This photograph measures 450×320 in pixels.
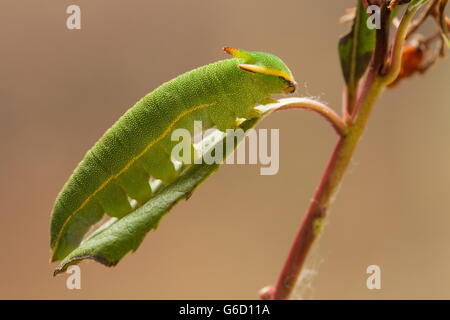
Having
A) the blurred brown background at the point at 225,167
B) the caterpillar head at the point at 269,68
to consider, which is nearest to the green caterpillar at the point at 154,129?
the caterpillar head at the point at 269,68

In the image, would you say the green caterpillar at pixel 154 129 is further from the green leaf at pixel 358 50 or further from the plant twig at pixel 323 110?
the green leaf at pixel 358 50

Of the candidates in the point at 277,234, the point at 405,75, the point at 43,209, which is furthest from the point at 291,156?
the point at 405,75

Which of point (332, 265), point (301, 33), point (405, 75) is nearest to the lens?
point (405, 75)

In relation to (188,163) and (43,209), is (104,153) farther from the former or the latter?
(43,209)

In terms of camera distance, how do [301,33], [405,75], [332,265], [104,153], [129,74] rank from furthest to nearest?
[332,265]
[301,33]
[129,74]
[405,75]
[104,153]

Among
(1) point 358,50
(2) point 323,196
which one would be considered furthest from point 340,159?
(1) point 358,50

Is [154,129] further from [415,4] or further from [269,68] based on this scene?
[415,4]
